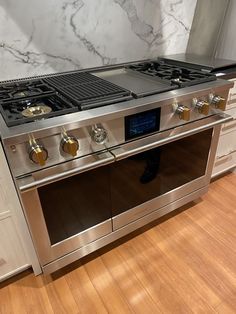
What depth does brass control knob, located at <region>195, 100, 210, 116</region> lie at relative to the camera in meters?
1.06

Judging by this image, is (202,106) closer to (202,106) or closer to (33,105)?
(202,106)

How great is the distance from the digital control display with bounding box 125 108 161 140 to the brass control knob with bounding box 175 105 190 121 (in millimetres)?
97

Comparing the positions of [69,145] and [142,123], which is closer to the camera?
[69,145]

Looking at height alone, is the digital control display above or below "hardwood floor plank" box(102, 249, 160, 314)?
above

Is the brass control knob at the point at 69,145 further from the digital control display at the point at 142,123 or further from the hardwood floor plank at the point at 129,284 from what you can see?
the hardwood floor plank at the point at 129,284

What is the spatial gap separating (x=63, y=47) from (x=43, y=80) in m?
0.22

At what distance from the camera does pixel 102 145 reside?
900 mm

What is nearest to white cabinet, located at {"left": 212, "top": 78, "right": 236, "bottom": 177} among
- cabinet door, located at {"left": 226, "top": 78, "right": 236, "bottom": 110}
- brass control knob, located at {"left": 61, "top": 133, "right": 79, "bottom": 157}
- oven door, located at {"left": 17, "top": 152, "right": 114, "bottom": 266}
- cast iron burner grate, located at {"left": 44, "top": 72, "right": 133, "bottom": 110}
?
cabinet door, located at {"left": 226, "top": 78, "right": 236, "bottom": 110}

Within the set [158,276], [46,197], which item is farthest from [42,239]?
[158,276]

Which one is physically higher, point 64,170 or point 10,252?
point 64,170

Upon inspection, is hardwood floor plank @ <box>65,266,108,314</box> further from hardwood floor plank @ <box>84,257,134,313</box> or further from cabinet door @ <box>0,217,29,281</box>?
cabinet door @ <box>0,217,29,281</box>

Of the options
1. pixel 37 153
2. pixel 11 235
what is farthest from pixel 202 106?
pixel 11 235

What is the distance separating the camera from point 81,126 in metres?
0.81

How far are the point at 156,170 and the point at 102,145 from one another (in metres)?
0.37
